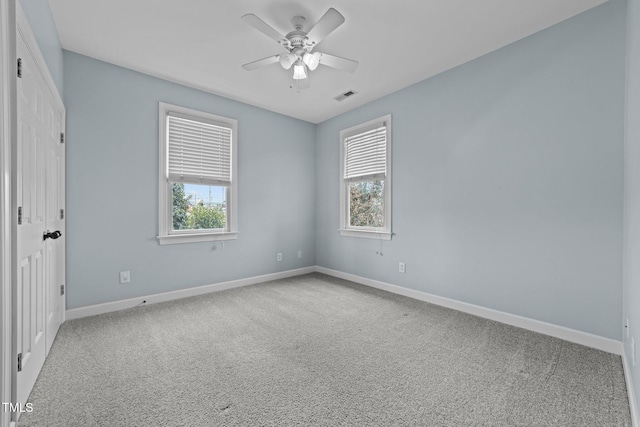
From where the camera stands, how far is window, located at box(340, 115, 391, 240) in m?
3.95

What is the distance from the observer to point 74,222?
2.91m

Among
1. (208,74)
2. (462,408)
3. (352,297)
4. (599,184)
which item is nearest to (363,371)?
(462,408)

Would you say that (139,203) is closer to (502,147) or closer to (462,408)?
(462,408)

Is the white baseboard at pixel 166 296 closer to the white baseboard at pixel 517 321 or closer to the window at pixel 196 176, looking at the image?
the window at pixel 196 176

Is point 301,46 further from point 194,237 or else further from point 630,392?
point 630,392

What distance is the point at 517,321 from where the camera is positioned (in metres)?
Result: 2.73

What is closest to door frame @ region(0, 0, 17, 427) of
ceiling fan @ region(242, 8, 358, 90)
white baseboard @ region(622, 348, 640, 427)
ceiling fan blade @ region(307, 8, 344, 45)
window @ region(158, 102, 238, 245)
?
Result: ceiling fan @ region(242, 8, 358, 90)

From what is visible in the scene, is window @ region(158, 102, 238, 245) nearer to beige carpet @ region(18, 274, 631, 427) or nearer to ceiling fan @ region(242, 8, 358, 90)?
beige carpet @ region(18, 274, 631, 427)

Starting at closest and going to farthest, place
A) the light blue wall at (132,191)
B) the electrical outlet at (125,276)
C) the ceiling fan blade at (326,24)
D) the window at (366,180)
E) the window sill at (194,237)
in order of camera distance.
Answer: the ceiling fan blade at (326,24), the light blue wall at (132,191), the electrical outlet at (125,276), the window sill at (194,237), the window at (366,180)

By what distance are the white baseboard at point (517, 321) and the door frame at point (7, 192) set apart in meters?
3.43

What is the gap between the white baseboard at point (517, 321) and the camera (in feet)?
7.42

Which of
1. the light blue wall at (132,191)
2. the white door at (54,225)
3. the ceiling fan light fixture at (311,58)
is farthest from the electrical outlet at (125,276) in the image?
the ceiling fan light fixture at (311,58)

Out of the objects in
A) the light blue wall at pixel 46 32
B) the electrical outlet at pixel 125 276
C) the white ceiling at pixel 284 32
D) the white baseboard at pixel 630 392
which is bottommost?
the white baseboard at pixel 630 392

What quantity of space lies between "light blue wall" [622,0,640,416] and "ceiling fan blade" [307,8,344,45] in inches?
68.9
